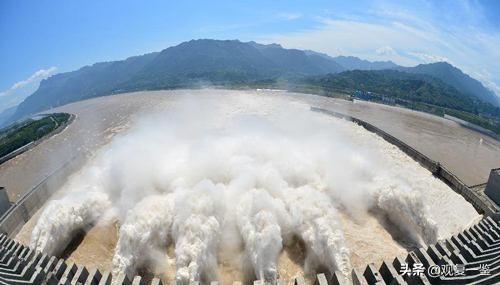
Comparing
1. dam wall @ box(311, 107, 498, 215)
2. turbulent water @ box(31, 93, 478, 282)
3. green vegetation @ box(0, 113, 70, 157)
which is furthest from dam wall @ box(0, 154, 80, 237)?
dam wall @ box(311, 107, 498, 215)

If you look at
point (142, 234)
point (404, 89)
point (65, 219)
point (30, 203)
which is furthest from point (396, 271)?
point (404, 89)

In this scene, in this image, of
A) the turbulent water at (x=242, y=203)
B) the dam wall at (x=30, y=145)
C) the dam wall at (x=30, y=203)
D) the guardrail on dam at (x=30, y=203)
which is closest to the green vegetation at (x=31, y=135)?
the dam wall at (x=30, y=145)

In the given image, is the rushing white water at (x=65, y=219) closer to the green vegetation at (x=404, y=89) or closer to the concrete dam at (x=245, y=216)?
the concrete dam at (x=245, y=216)

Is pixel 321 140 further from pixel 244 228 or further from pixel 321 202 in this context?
pixel 244 228

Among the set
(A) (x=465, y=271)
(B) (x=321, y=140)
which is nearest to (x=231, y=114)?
(B) (x=321, y=140)

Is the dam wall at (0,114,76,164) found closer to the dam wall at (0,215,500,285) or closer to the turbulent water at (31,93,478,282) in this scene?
the turbulent water at (31,93,478,282)
